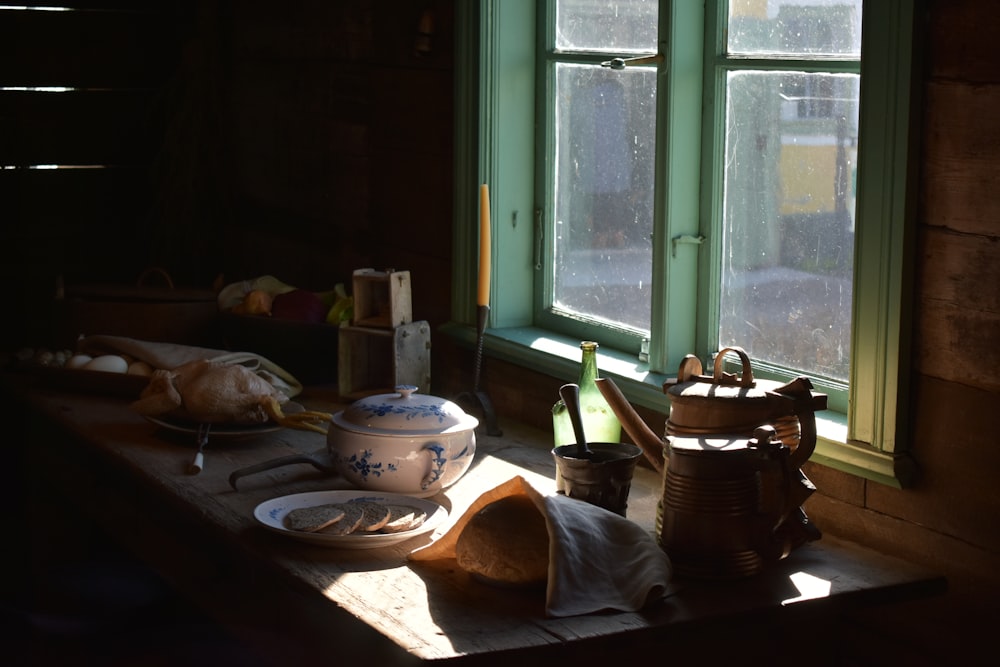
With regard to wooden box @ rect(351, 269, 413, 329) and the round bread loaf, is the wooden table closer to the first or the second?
the round bread loaf

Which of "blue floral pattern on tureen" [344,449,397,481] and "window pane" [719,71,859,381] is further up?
"window pane" [719,71,859,381]

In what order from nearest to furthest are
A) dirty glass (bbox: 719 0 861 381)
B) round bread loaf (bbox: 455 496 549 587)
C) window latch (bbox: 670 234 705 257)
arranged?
round bread loaf (bbox: 455 496 549 587) → dirty glass (bbox: 719 0 861 381) → window latch (bbox: 670 234 705 257)

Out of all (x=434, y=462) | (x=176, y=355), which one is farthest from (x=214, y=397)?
(x=434, y=462)

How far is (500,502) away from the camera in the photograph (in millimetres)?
1795

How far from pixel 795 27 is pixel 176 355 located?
1536mm

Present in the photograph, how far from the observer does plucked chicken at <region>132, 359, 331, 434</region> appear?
2471 mm

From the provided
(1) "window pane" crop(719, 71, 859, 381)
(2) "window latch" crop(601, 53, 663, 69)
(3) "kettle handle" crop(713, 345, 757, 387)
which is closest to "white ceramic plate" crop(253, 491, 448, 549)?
(3) "kettle handle" crop(713, 345, 757, 387)

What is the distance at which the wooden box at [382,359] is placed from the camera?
2770 mm

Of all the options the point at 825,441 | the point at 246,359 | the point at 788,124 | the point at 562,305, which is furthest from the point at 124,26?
the point at 825,441

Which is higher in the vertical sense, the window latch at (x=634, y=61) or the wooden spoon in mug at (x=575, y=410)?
the window latch at (x=634, y=61)

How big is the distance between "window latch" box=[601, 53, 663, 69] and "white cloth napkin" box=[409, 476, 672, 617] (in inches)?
36.0

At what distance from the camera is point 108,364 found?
2.90 m

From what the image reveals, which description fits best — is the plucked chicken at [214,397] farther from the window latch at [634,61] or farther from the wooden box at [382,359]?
the window latch at [634,61]

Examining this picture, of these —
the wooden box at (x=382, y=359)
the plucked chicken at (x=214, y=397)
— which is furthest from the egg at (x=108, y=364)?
the wooden box at (x=382, y=359)
